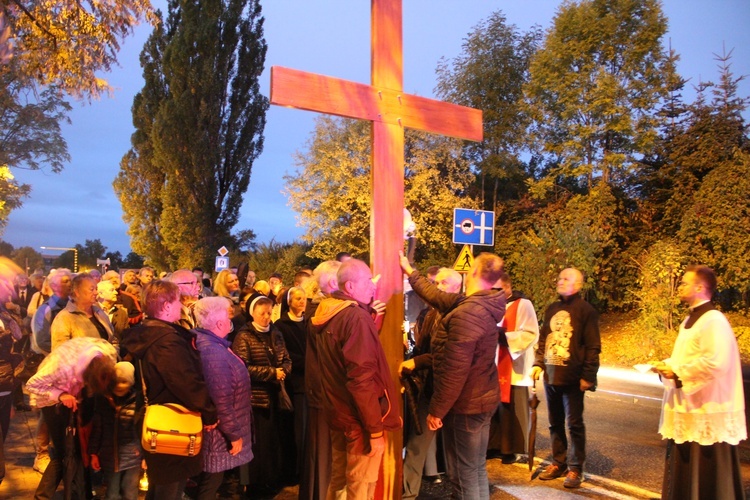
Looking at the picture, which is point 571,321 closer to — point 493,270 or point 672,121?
point 493,270

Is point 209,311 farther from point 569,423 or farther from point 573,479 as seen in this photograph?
point 573,479

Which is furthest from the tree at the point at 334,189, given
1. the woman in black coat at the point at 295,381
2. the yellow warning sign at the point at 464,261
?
the woman in black coat at the point at 295,381

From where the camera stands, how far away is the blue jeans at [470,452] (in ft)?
14.6

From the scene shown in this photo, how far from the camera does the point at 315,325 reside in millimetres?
4223

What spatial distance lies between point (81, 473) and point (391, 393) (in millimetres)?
2445

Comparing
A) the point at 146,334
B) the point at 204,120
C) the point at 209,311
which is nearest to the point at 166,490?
the point at 146,334

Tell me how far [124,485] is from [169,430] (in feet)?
3.35

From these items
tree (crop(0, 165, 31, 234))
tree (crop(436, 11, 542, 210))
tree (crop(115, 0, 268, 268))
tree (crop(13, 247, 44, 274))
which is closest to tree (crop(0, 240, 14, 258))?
tree (crop(13, 247, 44, 274))

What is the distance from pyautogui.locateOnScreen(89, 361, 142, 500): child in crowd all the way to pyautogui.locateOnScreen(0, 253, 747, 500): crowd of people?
10 millimetres

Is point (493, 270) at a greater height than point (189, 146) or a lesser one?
lesser

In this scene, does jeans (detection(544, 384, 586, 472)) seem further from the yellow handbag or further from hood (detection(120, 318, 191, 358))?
hood (detection(120, 318, 191, 358))

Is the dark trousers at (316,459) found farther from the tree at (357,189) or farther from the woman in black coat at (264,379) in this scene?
the tree at (357,189)

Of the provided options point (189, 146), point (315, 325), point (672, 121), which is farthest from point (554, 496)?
point (189, 146)

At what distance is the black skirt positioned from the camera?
462 cm
